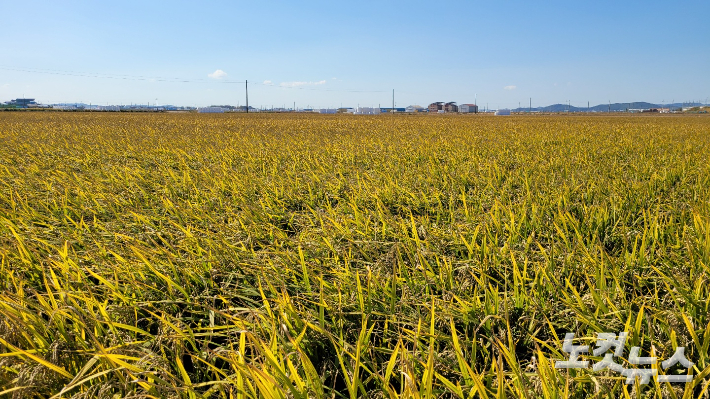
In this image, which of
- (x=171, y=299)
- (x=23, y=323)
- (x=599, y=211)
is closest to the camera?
(x=23, y=323)

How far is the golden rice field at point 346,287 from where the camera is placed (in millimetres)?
1207

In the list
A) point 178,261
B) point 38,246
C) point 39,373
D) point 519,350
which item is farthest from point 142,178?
point 519,350

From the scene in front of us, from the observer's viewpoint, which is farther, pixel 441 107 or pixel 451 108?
pixel 441 107

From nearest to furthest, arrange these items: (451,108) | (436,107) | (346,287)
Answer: (346,287) → (451,108) → (436,107)

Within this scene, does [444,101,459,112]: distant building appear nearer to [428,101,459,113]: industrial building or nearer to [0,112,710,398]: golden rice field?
[428,101,459,113]: industrial building

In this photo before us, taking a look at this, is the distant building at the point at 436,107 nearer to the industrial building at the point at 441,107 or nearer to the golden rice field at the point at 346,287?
the industrial building at the point at 441,107

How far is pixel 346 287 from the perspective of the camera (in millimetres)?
1827

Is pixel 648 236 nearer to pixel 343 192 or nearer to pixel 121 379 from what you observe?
pixel 343 192

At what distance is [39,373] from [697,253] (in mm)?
2909

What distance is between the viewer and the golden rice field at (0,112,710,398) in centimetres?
121

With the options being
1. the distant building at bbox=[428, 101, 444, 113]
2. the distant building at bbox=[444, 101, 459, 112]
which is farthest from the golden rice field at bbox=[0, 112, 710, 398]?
the distant building at bbox=[428, 101, 444, 113]

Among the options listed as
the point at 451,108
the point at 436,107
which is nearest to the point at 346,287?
the point at 451,108

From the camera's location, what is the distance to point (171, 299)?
5.80 ft

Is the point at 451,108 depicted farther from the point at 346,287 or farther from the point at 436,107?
the point at 346,287
